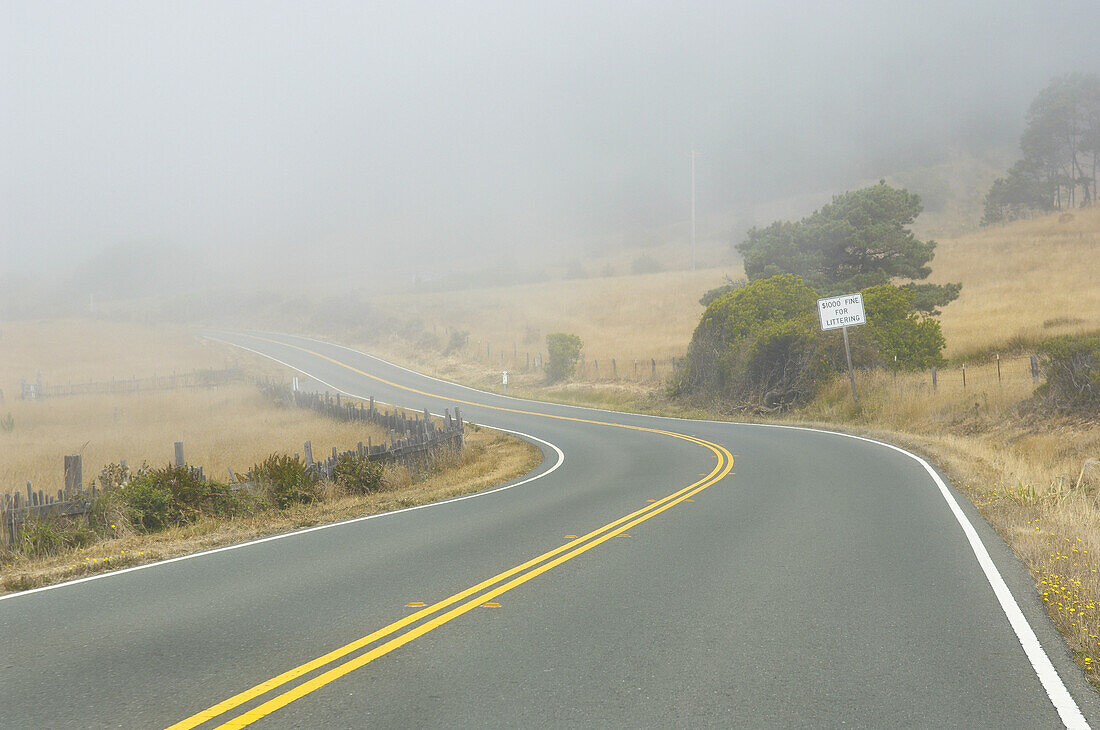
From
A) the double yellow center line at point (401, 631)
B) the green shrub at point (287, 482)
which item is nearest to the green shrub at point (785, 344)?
the double yellow center line at point (401, 631)

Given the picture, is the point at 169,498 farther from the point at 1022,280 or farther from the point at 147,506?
the point at 1022,280

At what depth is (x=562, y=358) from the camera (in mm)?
→ 44656

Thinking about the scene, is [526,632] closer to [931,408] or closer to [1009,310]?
[931,408]

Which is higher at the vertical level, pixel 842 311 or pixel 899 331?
pixel 842 311

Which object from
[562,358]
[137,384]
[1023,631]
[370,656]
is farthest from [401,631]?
[137,384]

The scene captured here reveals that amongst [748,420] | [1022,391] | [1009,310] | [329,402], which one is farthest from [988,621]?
[1009,310]

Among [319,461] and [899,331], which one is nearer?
[319,461]

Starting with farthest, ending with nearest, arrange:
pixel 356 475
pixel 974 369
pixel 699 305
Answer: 1. pixel 699 305
2. pixel 974 369
3. pixel 356 475

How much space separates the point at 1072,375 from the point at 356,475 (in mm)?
16403

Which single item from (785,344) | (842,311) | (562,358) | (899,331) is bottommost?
(562,358)

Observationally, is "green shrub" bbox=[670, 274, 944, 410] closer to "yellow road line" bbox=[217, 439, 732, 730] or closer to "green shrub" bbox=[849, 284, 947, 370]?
"green shrub" bbox=[849, 284, 947, 370]

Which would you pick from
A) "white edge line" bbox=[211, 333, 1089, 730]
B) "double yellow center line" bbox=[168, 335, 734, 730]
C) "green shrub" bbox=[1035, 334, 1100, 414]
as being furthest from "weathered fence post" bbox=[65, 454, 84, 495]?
"green shrub" bbox=[1035, 334, 1100, 414]

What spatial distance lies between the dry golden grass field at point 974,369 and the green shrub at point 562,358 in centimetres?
111

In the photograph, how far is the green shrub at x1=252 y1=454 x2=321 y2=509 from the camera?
41.3 feet
